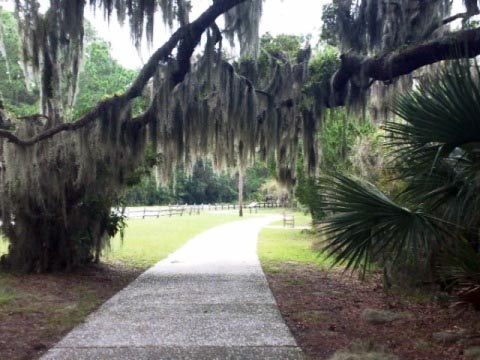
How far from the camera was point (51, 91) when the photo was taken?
32.6 feet

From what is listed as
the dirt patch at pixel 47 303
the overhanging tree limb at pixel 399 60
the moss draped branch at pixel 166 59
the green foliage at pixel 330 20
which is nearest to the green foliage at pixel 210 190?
the dirt patch at pixel 47 303

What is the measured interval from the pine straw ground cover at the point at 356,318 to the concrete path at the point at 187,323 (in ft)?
0.94

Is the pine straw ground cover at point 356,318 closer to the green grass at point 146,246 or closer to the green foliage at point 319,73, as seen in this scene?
the green foliage at point 319,73

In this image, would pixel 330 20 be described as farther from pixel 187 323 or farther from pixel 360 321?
pixel 187 323

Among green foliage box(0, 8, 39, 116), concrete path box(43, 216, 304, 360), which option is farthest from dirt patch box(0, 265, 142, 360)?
green foliage box(0, 8, 39, 116)

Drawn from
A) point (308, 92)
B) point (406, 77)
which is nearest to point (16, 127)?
point (308, 92)

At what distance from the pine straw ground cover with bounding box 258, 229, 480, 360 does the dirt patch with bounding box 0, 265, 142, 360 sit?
109 inches

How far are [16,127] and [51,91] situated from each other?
904 mm

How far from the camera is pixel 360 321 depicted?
22.6 feet

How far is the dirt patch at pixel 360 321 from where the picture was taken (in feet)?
18.3

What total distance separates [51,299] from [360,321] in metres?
4.63

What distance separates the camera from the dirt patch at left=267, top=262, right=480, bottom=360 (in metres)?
5.57

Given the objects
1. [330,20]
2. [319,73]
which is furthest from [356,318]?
[330,20]

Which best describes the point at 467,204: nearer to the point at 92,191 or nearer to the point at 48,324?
the point at 48,324
